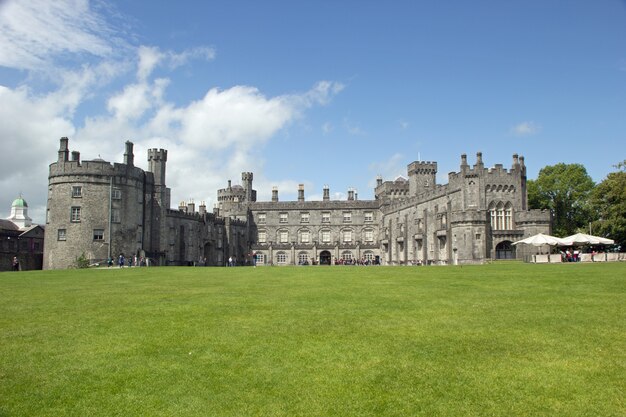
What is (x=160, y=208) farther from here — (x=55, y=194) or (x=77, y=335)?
(x=77, y=335)

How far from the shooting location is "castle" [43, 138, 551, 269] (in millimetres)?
53688

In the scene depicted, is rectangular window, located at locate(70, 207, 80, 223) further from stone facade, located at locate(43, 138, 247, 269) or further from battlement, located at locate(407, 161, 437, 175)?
battlement, located at locate(407, 161, 437, 175)

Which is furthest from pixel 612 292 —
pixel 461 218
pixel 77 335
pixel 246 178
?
pixel 246 178

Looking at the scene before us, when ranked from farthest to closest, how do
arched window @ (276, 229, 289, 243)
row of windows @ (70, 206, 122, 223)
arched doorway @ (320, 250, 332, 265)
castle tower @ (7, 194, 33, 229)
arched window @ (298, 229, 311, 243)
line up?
1. castle tower @ (7, 194, 33, 229)
2. arched window @ (298, 229, 311, 243)
3. arched window @ (276, 229, 289, 243)
4. arched doorway @ (320, 250, 332, 265)
5. row of windows @ (70, 206, 122, 223)

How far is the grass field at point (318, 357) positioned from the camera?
8.63 meters

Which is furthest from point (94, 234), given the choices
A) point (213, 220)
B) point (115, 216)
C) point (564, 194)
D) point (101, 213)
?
point (564, 194)

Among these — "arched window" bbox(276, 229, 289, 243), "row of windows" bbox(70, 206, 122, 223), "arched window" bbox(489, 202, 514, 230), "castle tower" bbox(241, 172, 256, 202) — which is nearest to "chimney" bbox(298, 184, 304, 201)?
"arched window" bbox(276, 229, 289, 243)

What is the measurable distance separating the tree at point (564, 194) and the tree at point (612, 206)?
10.8 metres

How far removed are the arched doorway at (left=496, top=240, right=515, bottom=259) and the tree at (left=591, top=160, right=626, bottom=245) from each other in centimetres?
875

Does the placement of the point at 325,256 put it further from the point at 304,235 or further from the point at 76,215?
the point at 76,215

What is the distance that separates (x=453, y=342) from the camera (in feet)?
37.6

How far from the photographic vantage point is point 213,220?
7794 centimetres

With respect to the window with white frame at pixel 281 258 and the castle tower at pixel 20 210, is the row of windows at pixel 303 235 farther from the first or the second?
the castle tower at pixel 20 210

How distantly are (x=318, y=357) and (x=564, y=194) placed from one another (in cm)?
6918
